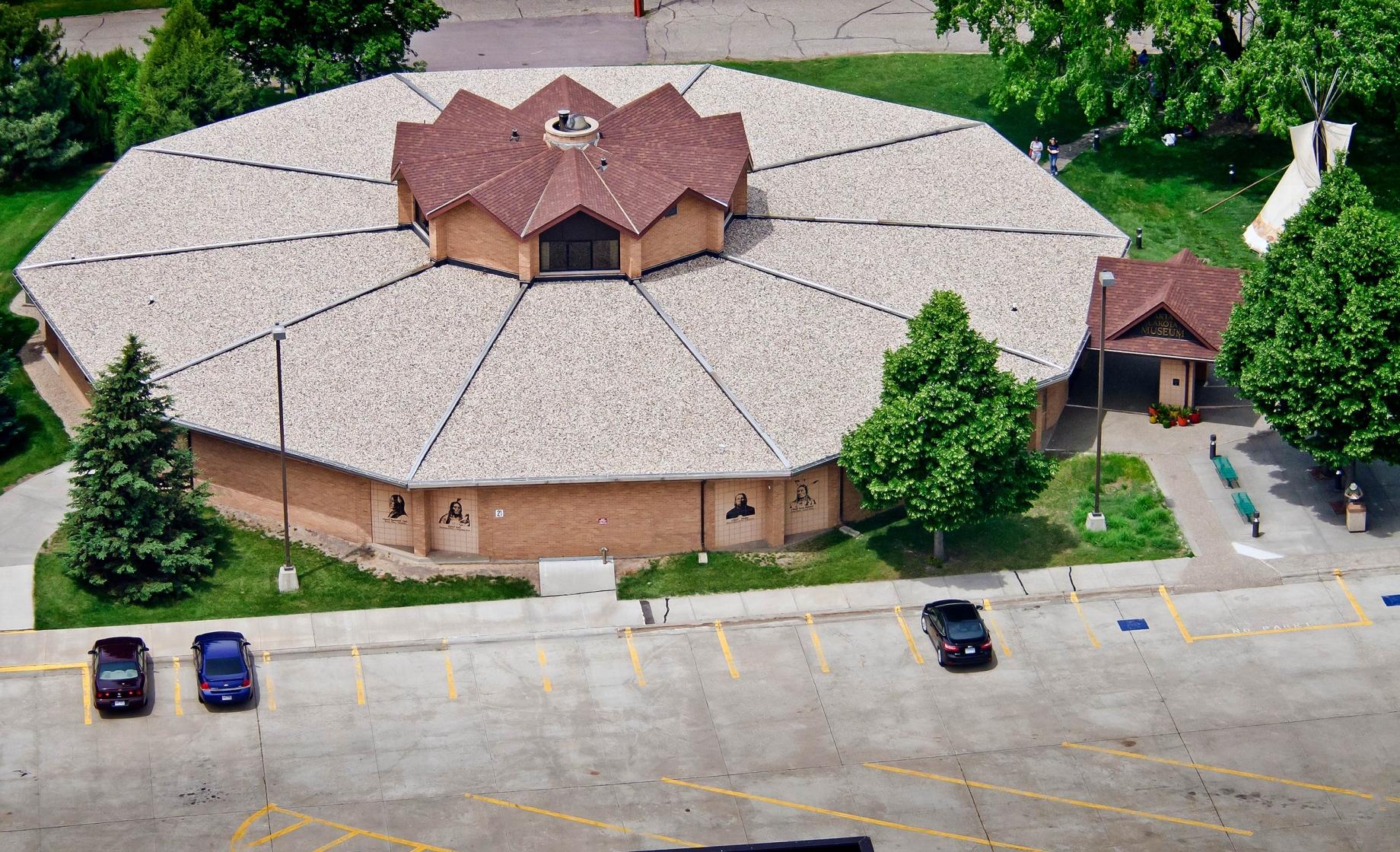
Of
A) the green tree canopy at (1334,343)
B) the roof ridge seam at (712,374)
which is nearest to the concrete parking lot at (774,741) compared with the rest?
the green tree canopy at (1334,343)

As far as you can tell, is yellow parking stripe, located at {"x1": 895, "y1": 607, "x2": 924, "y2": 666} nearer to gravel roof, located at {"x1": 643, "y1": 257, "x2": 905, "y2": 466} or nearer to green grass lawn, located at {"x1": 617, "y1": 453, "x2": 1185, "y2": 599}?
green grass lawn, located at {"x1": 617, "y1": 453, "x2": 1185, "y2": 599}

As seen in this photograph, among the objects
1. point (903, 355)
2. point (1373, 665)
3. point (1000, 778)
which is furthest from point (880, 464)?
point (1373, 665)

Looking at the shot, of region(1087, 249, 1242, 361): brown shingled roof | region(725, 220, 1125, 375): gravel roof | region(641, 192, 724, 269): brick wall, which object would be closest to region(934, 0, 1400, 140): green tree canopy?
region(725, 220, 1125, 375): gravel roof

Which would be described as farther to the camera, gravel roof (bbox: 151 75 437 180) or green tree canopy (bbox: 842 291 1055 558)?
gravel roof (bbox: 151 75 437 180)

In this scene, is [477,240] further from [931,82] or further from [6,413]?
[931,82]

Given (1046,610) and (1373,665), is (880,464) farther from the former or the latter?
(1373,665)

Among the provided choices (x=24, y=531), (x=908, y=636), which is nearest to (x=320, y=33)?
(x=24, y=531)
